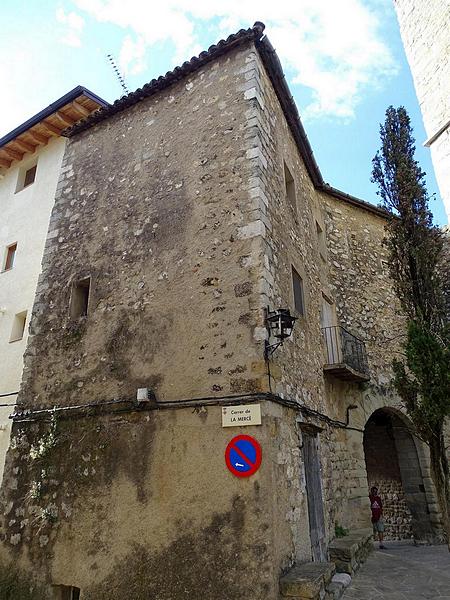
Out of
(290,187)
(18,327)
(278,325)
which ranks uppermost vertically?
(290,187)

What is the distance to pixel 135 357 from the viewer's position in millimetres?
5777

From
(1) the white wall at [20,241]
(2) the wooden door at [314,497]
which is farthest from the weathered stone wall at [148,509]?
(1) the white wall at [20,241]

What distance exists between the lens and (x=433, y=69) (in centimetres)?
1669

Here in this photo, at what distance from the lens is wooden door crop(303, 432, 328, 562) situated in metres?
5.87

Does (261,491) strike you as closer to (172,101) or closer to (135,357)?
(135,357)

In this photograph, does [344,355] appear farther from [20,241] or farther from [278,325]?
[20,241]

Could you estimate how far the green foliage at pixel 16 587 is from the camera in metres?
5.26

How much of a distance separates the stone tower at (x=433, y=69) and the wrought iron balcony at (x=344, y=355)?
27.7 ft

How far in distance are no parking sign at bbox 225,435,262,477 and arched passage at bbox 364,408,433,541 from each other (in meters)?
6.99

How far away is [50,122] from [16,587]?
9504 mm

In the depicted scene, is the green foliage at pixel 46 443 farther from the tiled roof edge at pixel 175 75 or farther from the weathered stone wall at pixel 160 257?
the tiled roof edge at pixel 175 75

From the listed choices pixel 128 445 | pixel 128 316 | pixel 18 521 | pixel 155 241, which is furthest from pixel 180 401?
pixel 18 521

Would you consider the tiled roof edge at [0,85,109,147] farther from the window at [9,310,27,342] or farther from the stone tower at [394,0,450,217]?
the stone tower at [394,0,450,217]

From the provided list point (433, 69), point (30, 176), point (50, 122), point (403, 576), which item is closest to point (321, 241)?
point (403, 576)
